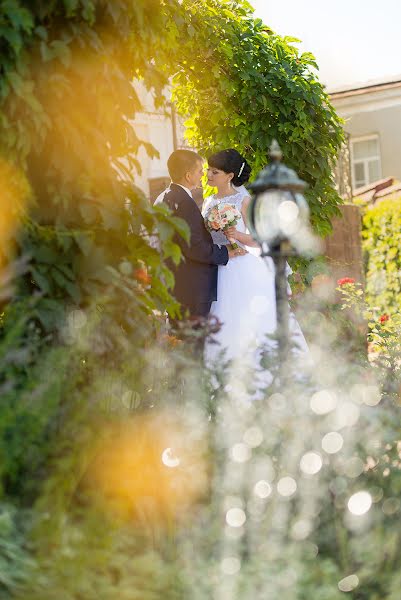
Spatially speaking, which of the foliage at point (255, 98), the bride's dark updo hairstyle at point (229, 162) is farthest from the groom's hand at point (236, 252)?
the foliage at point (255, 98)

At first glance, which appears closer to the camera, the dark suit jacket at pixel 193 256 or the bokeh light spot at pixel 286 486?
the bokeh light spot at pixel 286 486

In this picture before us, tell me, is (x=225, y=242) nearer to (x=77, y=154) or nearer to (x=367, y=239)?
(x=77, y=154)

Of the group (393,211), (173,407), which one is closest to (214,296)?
(173,407)

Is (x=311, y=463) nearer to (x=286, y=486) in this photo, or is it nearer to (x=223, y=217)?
(x=286, y=486)

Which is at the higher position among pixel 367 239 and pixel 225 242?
pixel 225 242

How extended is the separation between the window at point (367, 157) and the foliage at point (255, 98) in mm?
16241

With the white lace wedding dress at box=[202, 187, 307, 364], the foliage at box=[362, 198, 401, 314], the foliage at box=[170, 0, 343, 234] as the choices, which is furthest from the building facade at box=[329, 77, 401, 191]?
the white lace wedding dress at box=[202, 187, 307, 364]

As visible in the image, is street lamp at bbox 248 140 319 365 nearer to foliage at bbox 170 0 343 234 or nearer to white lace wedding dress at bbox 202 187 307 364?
white lace wedding dress at bbox 202 187 307 364

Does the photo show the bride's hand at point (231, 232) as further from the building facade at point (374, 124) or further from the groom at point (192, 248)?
the building facade at point (374, 124)

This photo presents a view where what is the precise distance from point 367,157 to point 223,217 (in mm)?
18390

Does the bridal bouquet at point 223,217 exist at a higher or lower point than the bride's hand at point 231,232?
higher

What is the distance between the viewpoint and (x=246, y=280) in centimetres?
655

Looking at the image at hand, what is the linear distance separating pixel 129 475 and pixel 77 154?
1.62 metres

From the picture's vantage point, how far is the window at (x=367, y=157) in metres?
24.0
